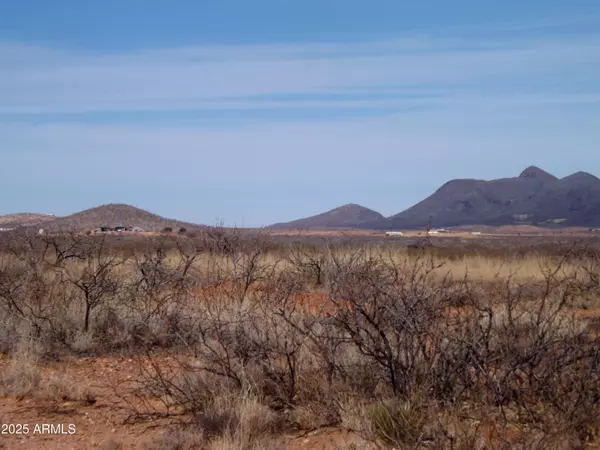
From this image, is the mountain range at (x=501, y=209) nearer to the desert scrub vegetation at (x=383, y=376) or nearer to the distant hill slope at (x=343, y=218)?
the distant hill slope at (x=343, y=218)

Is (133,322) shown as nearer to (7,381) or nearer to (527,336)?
(7,381)

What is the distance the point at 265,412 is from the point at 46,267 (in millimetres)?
12357

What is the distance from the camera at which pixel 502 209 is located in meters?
171

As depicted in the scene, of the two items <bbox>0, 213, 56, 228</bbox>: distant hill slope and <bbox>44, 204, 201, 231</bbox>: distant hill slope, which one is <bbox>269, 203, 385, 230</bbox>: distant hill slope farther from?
<bbox>44, 204, 201, 231</bbox>: distant hill slope

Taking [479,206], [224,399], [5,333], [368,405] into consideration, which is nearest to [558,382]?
[368,405]

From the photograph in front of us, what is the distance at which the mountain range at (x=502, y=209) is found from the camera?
15175 centimetres

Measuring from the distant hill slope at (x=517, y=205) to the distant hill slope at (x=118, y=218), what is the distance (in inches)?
3287

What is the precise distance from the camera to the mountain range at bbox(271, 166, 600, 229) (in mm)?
151750

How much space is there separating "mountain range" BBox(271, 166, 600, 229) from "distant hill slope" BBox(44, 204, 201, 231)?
69716 millimetres

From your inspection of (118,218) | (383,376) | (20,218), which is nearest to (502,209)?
(20,218)

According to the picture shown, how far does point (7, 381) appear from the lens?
8.49m

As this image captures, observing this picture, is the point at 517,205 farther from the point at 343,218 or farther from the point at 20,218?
the point at 20,218

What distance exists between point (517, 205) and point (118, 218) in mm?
116463

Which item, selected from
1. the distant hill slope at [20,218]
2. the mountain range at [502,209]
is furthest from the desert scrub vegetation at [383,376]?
the mountain range at [502,209]
